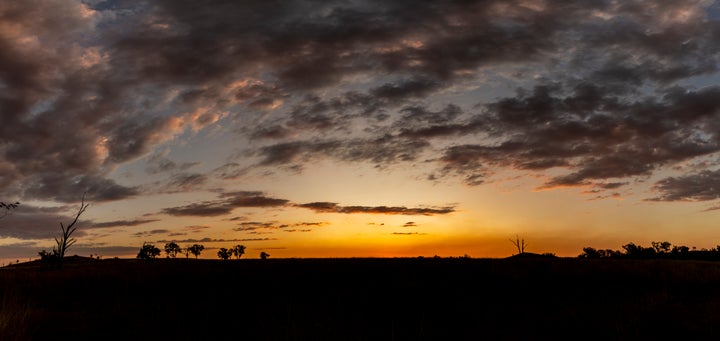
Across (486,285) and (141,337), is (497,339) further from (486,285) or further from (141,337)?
(486,285)

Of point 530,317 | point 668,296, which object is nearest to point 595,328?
point 530,317

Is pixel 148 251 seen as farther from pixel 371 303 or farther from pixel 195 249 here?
pixel 371 303

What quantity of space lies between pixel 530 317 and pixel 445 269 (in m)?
10.9

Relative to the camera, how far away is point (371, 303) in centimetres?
1836

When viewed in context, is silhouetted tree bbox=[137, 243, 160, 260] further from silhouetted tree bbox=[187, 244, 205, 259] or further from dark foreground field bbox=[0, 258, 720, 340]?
dark foreground field bbox=[0, 258, 720, 340]

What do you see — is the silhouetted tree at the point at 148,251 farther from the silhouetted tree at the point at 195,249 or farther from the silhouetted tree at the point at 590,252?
the silhouetted tree at the point at 590,252

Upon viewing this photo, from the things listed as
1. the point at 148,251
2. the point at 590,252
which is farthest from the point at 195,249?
the point at 590,252

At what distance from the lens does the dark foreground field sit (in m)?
12.6

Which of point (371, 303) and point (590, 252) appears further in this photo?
point (590, 252)

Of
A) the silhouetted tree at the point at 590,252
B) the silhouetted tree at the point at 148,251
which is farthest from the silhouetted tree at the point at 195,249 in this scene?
the silhouetted tree at the point at 590,252

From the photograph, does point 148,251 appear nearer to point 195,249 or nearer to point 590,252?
point 195,249

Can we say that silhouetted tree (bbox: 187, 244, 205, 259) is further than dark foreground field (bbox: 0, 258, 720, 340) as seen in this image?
Yes

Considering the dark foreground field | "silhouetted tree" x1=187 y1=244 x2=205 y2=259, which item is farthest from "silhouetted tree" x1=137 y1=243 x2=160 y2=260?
the dark foreground field

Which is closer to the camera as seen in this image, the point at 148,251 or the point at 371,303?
the point at 371,303
